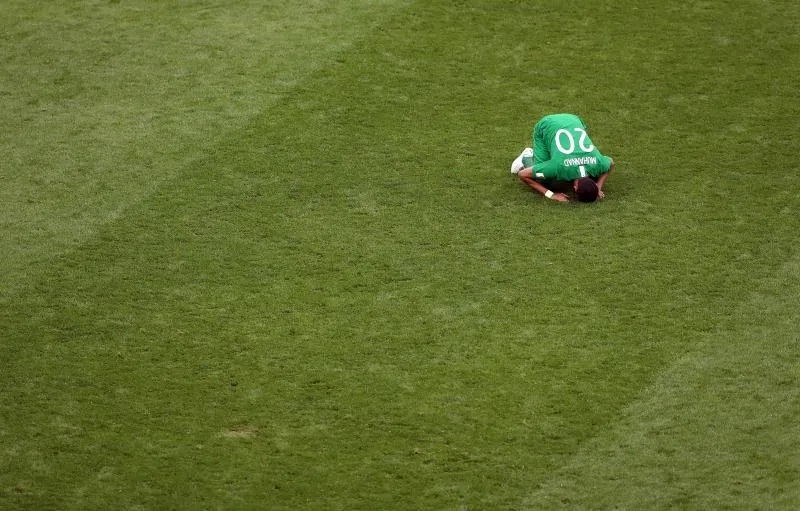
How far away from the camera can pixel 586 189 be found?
24.9 feet

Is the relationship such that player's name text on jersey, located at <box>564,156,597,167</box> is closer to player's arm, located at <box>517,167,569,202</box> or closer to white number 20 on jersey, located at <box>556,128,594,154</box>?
white number 20 on jersey, located at <box>556,128,594,154</box>

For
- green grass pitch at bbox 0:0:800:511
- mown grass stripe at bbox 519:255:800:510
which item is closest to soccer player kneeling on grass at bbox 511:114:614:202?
green grass pitch at bbox 0:0:800:511

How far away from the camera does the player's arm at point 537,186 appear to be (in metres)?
7.74

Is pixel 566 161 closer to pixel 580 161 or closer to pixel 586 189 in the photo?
pixel 580 161

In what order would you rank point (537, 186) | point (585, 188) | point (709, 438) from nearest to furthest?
point (709, 438), point (585, 188), point (537, 186)

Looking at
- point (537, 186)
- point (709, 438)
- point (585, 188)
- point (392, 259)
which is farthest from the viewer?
point (537, 186)

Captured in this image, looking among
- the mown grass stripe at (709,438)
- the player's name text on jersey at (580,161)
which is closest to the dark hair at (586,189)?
the player's name text on jersey at (580,161)

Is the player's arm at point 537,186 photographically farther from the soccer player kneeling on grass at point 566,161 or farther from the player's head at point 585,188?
the player's head at point 585,188

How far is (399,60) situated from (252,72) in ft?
3.91

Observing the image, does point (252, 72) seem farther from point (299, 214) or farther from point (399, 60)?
point (299, 214)

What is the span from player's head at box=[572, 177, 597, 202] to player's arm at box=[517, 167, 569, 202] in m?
0.13

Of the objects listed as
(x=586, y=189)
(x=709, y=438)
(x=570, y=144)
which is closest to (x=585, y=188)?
(x=586, y=189)

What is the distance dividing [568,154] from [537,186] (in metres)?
0.34

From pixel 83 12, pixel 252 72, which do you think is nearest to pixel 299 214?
pixel 252 72
